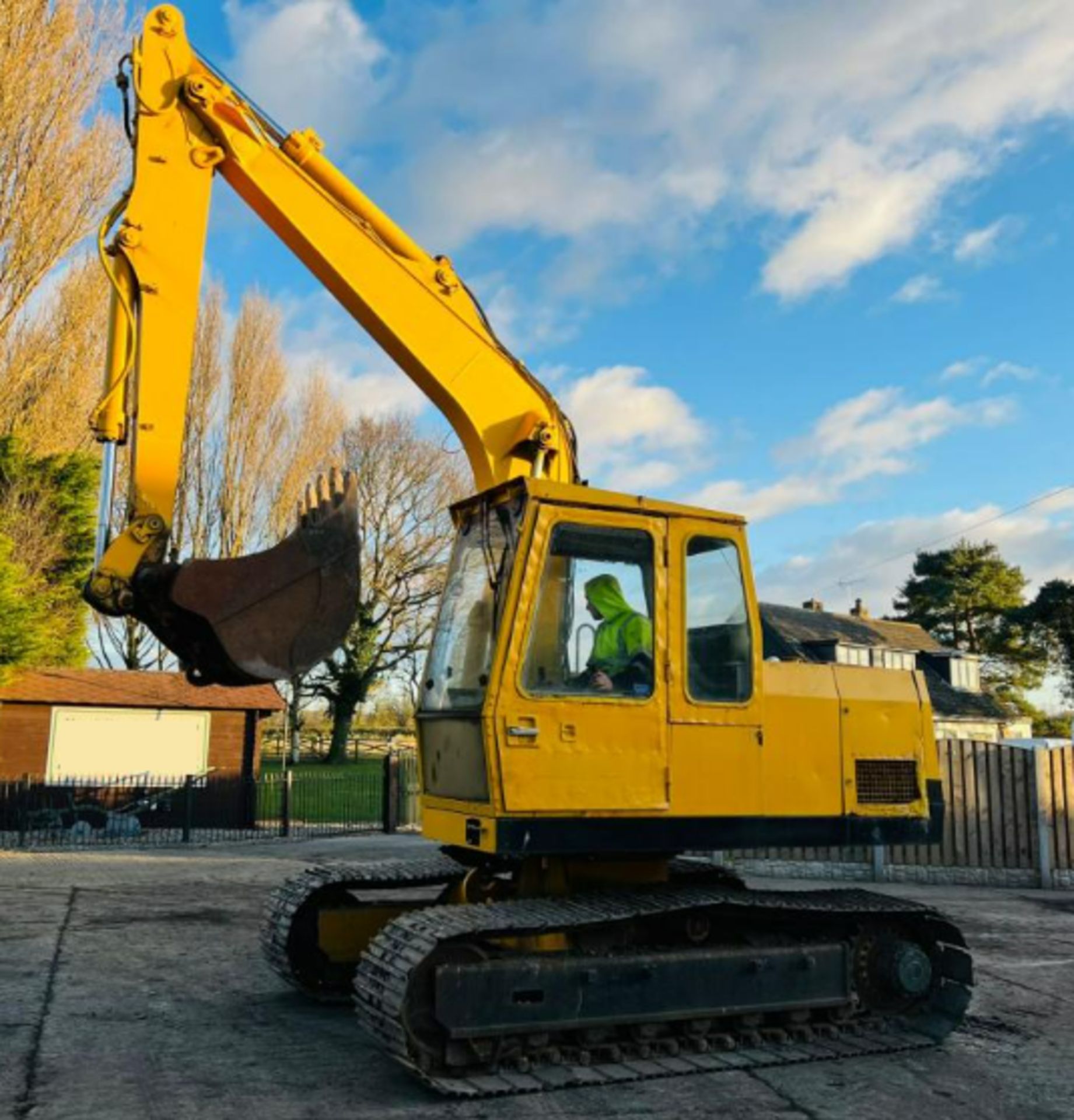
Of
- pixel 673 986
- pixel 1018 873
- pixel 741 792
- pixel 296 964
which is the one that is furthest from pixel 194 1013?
pixel 1018 873

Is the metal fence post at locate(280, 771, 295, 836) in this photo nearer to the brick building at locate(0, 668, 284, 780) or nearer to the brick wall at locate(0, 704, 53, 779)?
the brick building at locate(0, 668, 284, 780)

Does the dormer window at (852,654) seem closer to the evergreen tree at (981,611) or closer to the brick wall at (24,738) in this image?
the evergreen tree at (981,611)

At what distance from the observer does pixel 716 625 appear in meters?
5.89

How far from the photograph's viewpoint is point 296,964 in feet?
21.8

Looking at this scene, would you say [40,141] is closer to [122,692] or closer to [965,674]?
[122,692]

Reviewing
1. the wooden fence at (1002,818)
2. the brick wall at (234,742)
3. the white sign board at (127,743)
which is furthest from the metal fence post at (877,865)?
the white sign board at (127,743)

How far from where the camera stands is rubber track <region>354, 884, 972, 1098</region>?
16.1 ft

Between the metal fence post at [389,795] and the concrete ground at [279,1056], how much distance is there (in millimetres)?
11082

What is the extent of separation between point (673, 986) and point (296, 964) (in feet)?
8.32

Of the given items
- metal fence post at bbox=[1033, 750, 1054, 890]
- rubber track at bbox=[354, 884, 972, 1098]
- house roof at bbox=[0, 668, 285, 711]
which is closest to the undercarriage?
rubber track at bbox=[354, 884, 972, 1098]

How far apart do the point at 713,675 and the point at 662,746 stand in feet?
1.72

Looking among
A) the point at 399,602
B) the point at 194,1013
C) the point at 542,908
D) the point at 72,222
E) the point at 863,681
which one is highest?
the point at 72,222

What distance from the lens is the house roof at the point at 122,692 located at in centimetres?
2223

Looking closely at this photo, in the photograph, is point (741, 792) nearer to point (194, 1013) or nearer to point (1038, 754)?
point (194, 1013)
